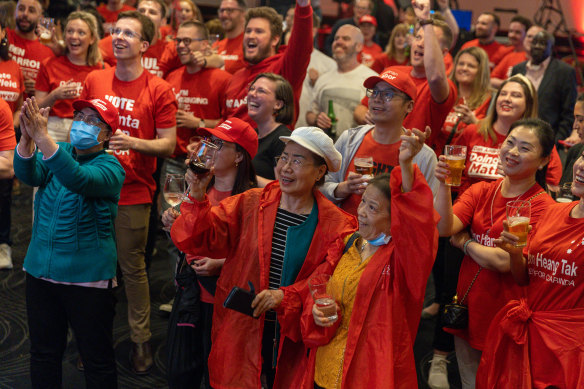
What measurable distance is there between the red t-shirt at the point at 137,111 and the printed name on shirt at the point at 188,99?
2.15 feet

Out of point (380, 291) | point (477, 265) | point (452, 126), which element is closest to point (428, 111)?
point (452, 126)

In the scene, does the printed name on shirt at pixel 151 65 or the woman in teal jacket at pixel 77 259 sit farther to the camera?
the printed name on shirt at pixel 151 65

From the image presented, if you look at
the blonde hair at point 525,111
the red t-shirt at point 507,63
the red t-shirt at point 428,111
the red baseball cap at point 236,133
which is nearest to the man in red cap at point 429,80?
the red t-shirt at point 428,111

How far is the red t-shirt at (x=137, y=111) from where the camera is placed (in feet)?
12.9

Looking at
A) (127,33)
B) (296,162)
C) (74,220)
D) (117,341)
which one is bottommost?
(117,341)

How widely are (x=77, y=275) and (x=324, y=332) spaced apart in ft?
3.97

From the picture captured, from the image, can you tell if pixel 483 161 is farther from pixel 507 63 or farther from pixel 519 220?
pixel 507 63

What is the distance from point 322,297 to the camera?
2467mm

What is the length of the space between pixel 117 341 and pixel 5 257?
1.54m

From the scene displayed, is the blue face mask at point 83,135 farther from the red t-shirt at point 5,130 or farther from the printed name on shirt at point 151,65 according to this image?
the printed name on shirt at point 151,65

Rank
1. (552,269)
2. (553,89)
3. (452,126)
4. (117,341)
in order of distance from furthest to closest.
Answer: (553,89), (452,126), (117,341), (552,269)

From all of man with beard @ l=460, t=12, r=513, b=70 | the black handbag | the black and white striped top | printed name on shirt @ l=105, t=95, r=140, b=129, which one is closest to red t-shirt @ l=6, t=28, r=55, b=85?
printed name on shirt @ l=105, t=95, r=140, b=129

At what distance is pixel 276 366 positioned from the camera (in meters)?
2.80

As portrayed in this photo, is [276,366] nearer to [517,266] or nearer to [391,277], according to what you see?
[391,277]
